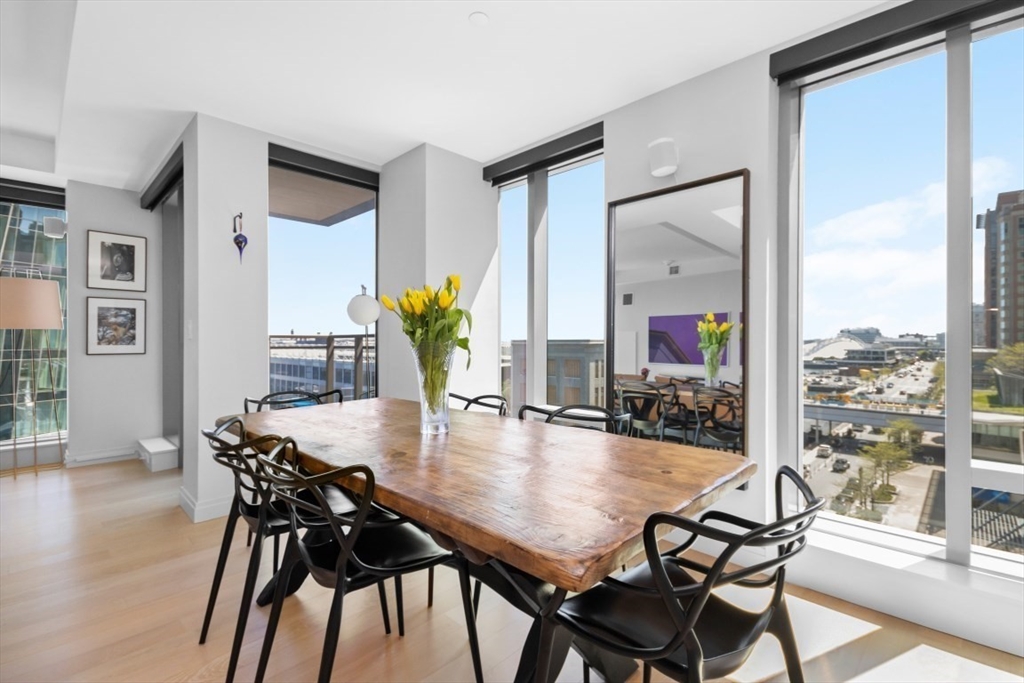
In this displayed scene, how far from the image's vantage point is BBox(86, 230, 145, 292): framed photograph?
14.5 feet

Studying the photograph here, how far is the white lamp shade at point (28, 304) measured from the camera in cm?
367

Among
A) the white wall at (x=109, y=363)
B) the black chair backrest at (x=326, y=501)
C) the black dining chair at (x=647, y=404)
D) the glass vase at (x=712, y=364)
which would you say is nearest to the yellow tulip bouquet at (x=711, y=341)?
the glass vase at (x=712, y=364)

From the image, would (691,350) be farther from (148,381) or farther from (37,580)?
(148,381)

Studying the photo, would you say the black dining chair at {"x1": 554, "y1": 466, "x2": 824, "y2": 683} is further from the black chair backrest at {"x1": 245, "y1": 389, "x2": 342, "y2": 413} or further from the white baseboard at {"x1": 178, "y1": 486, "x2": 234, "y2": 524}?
the white baseboard at {"x1": 178, "y1": 486, "x2": 234, "y2": 524}

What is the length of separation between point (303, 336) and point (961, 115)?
161 inches

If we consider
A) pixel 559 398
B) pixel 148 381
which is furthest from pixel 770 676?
pixel 148 381

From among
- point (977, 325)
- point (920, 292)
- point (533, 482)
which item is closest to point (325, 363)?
point (533, 482)

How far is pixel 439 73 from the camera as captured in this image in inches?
105

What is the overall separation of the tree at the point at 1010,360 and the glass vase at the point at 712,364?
1.03 m

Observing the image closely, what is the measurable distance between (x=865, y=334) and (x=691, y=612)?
6.60 feet

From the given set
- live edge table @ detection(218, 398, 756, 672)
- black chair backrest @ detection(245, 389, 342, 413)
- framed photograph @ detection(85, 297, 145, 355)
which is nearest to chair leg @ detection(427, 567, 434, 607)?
Answer: live edge table @ detection(218, 398, 756, 672)

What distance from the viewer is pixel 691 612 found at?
859mm


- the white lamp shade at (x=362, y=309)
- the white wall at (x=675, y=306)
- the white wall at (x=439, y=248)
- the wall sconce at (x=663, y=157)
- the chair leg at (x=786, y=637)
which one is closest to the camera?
the chair leg at (x=786, y=637)

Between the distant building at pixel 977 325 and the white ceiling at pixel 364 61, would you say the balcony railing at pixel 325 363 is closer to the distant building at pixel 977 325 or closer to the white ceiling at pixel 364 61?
the white ceiling at pixel 364 61
